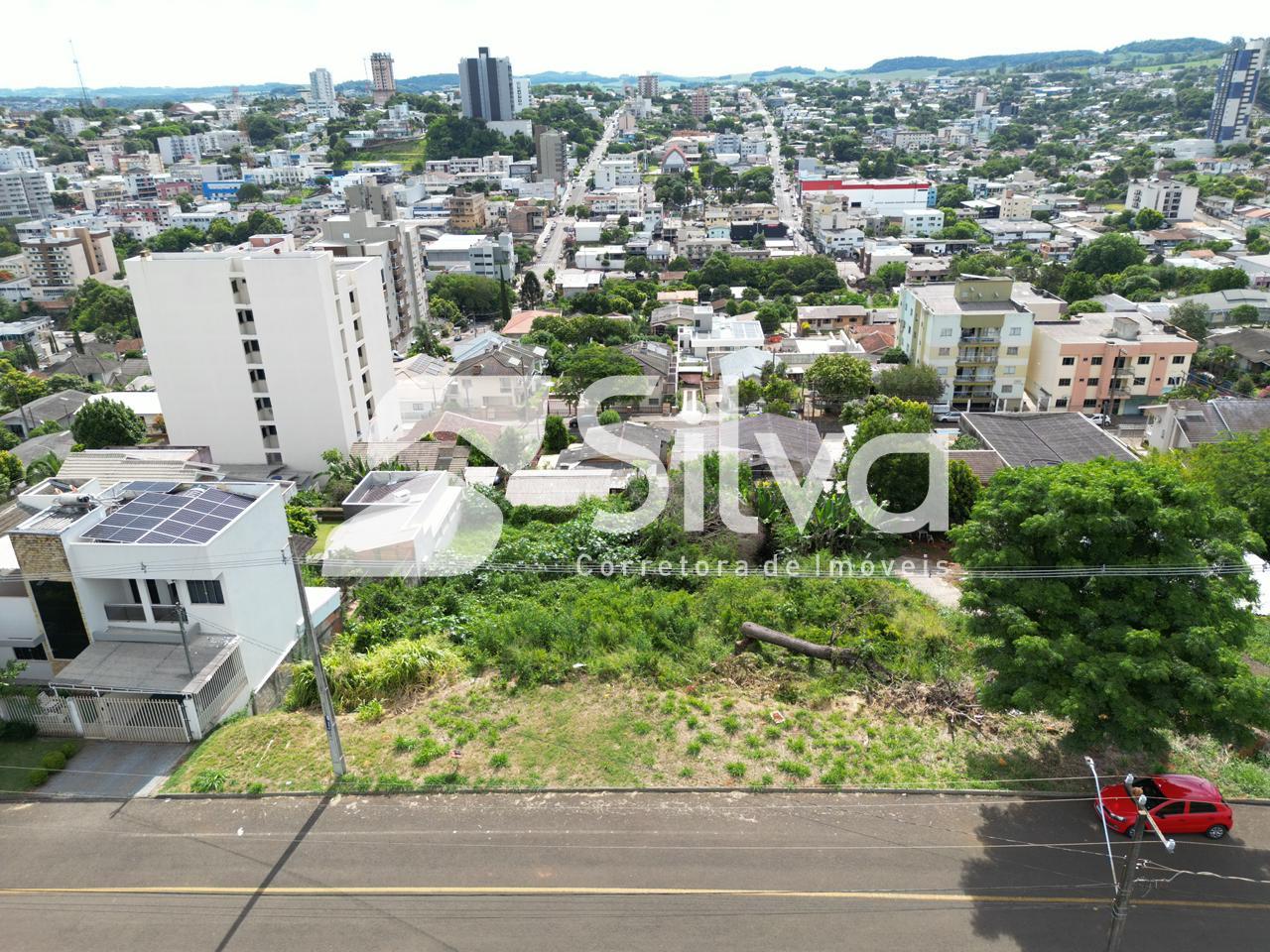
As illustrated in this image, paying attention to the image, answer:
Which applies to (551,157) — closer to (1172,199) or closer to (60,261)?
(60,261)

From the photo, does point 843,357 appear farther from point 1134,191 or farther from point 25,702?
point 1134,191

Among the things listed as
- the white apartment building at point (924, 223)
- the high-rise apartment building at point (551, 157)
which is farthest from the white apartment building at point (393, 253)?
the high-rise apartment building at point (551, 157)

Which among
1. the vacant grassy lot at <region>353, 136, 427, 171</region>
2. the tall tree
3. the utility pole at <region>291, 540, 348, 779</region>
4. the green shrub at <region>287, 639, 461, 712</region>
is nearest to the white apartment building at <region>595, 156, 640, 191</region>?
the vacant grassy lot at <region>353, 136, 427, 171</region>

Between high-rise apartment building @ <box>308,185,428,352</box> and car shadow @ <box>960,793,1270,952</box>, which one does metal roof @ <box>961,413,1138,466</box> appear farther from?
high-rise apartment building @ <box>308,185,428,352</box>

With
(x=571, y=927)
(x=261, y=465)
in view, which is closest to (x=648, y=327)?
(x=261, y=465)

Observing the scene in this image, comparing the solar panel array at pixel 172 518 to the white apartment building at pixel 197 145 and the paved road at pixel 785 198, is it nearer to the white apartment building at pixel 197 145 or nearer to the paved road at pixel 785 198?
the paved road at pixel 785 198
